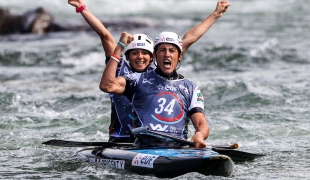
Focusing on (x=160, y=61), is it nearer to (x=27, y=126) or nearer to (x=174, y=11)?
(x=27, y=126)

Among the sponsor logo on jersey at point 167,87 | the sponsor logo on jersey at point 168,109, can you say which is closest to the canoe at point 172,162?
the sponsor logo on jersey at point 168,109

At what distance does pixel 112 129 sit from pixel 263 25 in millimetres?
20526

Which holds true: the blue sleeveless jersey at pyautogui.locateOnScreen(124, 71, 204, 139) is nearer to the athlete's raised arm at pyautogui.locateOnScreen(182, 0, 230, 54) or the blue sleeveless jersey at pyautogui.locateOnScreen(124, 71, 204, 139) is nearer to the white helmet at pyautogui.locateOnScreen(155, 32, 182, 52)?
the white helmet at pyautogui.locateOnScreen(155, 32, 182, 52)

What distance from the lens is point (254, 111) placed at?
1345 cm

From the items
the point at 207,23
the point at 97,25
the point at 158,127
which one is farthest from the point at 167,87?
the point at 207,23

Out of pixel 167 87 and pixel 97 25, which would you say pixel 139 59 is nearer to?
pixel 97 25

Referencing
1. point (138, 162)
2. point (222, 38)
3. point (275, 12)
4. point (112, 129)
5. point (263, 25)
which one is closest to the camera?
point (138, 162)

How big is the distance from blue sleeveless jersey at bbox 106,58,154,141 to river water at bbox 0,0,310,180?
69cm

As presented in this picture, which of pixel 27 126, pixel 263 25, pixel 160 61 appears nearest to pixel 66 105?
pixel 27 126

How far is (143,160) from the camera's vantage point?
7.92 metres

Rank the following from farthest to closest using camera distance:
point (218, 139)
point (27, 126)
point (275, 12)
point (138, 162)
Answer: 1. point (275, 12)
2. point (27, 126)
3. point (218, 139)
4. point (138, 162)

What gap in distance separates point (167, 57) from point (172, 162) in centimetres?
132

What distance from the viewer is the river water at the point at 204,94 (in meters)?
9.28

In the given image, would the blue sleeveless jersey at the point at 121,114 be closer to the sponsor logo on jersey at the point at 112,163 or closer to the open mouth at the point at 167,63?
the sponsor logo on jersey at the point at 112,163
